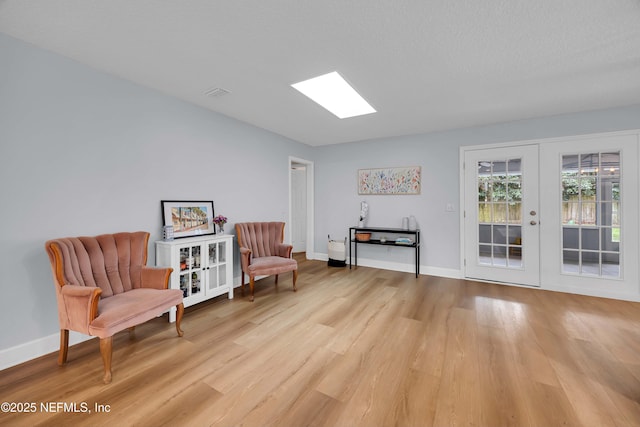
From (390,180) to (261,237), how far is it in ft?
8.51

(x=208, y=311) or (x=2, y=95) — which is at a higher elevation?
(x=2, y=95)

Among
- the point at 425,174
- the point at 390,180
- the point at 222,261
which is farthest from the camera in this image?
the point at 390,180

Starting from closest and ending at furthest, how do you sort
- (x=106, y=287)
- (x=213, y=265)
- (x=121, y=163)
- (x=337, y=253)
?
(x=106, y=287) < (x=121, y=163) < (x=213, y=265) < (x=337, y=253)

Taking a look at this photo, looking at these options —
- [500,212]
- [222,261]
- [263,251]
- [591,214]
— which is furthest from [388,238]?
[222,261]

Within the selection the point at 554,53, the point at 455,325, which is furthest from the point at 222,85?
the point at 455,325

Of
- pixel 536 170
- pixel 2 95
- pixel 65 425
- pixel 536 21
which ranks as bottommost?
pixel 65 425

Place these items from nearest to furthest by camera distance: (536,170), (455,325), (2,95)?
1. (2,95)
2. (455,325)
3. (536,170)

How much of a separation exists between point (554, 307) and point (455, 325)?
4.88 ft

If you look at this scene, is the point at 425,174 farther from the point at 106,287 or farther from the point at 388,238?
the point at 106,287

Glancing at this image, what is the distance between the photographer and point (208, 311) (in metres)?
2.89

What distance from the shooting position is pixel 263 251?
3.85 meters

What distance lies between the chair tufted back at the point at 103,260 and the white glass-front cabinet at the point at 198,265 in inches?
A: 11.7

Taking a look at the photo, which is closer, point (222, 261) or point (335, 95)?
point (335, 95)

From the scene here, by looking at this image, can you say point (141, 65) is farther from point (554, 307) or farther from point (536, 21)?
point (554, 307)
